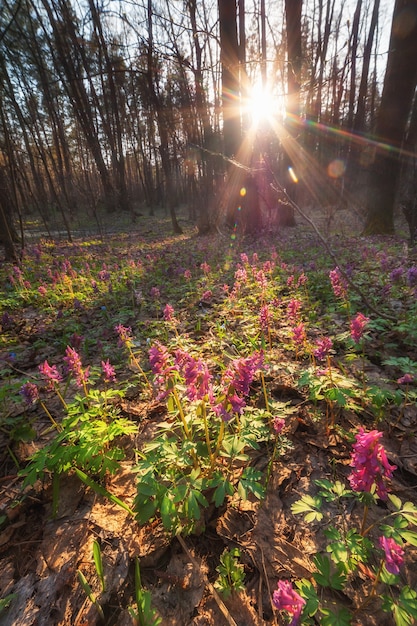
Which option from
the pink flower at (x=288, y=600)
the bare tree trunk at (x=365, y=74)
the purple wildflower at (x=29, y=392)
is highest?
the bare tree trunk at (x=365, y=74)

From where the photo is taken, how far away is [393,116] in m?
9.59

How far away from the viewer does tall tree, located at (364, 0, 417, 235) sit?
874 cm

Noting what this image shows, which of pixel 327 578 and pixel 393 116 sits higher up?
pixel 393 116

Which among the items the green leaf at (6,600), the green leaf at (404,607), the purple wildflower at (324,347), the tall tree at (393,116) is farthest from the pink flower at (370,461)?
the tall tree at (393,116)

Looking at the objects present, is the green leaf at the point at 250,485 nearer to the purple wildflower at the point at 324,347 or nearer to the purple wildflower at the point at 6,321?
the purple wildflower at the point at 324,347

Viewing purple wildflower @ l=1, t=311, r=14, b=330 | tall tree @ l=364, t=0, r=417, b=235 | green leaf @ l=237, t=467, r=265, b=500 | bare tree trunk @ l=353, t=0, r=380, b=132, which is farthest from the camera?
bare tree trunk @ l=353, t=0, r=380, b=132

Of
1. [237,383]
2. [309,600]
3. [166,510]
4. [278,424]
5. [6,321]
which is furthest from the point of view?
[6,321]

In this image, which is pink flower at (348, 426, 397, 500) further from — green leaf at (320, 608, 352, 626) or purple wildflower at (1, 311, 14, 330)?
purple wildflower at (1, 311, 14, 330)

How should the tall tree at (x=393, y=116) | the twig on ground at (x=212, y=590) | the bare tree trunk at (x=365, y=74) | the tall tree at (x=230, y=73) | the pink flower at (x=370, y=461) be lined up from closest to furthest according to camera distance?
the pink flower at (x=370, y=461) → the twig on ground at (x=212, y=590) → the tall tree at (x=393, y=116) → the tall tree at (x=230, y=73) → the bare tree trunk at (x=365, y=74)

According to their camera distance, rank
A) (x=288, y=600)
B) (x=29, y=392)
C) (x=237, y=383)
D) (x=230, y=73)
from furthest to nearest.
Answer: (x=230, y=73), (x=29, y=392), (x=237, y=383), (x=288, y=600)

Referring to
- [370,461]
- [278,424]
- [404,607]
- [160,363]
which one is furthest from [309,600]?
[160,363]

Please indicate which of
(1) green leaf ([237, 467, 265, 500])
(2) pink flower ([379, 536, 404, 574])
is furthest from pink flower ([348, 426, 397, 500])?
Result: (1) green leaf ([237, 467, 265, 500])

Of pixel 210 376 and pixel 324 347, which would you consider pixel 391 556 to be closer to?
pixel 210 376

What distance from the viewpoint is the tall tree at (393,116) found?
8742 millimetres
